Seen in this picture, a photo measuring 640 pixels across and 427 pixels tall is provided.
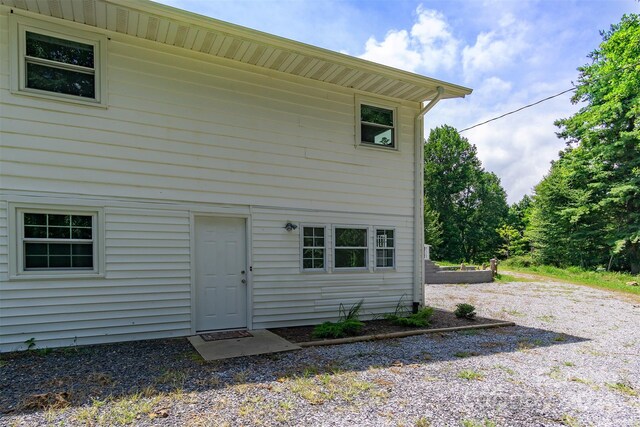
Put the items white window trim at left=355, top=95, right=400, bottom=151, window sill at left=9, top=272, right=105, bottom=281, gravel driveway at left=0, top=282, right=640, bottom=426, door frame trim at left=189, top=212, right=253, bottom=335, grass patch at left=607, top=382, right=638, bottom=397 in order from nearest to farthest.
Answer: gravel driveway at left=0, top=282, right=640, bottom=426 → grass patch at left=607, top=382, right=638, bottom=397 → window sill at left=9, top=272, right=105, bottom=281 → door frame trim at left=189, top=212, right=253, bottom=335 → white window trim at left=355, top=95, right=400, bottom=151

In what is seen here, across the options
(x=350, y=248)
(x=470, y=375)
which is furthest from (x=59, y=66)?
(x=470, y=375)

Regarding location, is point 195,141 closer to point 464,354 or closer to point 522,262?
point 464,354

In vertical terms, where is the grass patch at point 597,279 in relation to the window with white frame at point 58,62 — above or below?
below

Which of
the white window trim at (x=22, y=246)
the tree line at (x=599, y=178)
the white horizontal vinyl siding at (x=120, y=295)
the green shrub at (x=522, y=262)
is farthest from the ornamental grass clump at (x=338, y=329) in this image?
the green shrub at (x=522, y=262)

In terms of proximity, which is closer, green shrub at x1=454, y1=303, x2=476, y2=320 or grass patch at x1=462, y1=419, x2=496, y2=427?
grass patch at x1=462, y1=419, x2=496, y2=427

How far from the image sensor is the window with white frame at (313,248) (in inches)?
270

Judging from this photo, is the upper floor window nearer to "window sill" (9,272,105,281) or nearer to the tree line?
"window sill" (9,272,105,281)

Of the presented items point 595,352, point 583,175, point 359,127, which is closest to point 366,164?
point 359,127

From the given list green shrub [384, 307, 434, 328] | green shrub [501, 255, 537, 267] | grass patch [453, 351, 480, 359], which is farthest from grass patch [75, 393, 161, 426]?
green shrub [501, 255, 537, 267]

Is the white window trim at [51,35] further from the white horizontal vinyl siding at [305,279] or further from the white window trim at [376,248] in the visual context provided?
the white window trim at [376,248]

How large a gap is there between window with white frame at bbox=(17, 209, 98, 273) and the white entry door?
1525 millimetres

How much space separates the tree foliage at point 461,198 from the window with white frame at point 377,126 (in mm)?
26909

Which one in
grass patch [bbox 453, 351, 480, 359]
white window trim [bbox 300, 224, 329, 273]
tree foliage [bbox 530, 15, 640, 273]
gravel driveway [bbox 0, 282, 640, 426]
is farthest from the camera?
tree foliage [bbox 530, 15, 640, 273]

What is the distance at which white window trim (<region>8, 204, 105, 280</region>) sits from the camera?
477 cm
